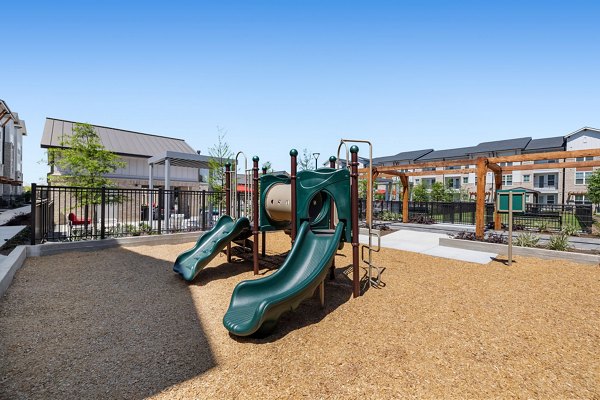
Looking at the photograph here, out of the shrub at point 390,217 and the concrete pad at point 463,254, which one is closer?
the concrete pad at point 463,254

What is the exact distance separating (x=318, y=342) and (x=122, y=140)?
86.1 feet

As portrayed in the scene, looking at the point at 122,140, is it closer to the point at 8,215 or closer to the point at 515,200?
the point at 8,215

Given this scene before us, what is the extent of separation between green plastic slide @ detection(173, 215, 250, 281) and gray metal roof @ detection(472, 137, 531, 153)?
5384 centimetres

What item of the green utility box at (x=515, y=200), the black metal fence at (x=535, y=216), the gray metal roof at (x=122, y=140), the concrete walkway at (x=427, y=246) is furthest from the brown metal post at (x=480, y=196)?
the gray metal roof at (x=122, y=140)

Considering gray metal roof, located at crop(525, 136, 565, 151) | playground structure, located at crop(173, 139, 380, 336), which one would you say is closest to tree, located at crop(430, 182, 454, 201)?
gray metal roof, located at crop(525, 136, 565, 151)

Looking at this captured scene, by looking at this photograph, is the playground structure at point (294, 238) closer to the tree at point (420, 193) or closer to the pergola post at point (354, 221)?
the pergola post at point (354, 221)

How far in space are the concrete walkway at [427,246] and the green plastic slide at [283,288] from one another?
16.4 feet

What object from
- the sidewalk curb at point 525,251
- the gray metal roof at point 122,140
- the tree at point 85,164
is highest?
the gray metal roof at point 122,140

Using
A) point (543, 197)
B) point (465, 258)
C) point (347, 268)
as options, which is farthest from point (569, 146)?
point (347, 268)

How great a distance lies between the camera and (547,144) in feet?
149

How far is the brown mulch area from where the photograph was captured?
9.42ft

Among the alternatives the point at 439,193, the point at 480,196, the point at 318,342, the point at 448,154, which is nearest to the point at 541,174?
the point at 448,154

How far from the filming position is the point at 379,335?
385 cm

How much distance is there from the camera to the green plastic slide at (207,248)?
20.3 ft
